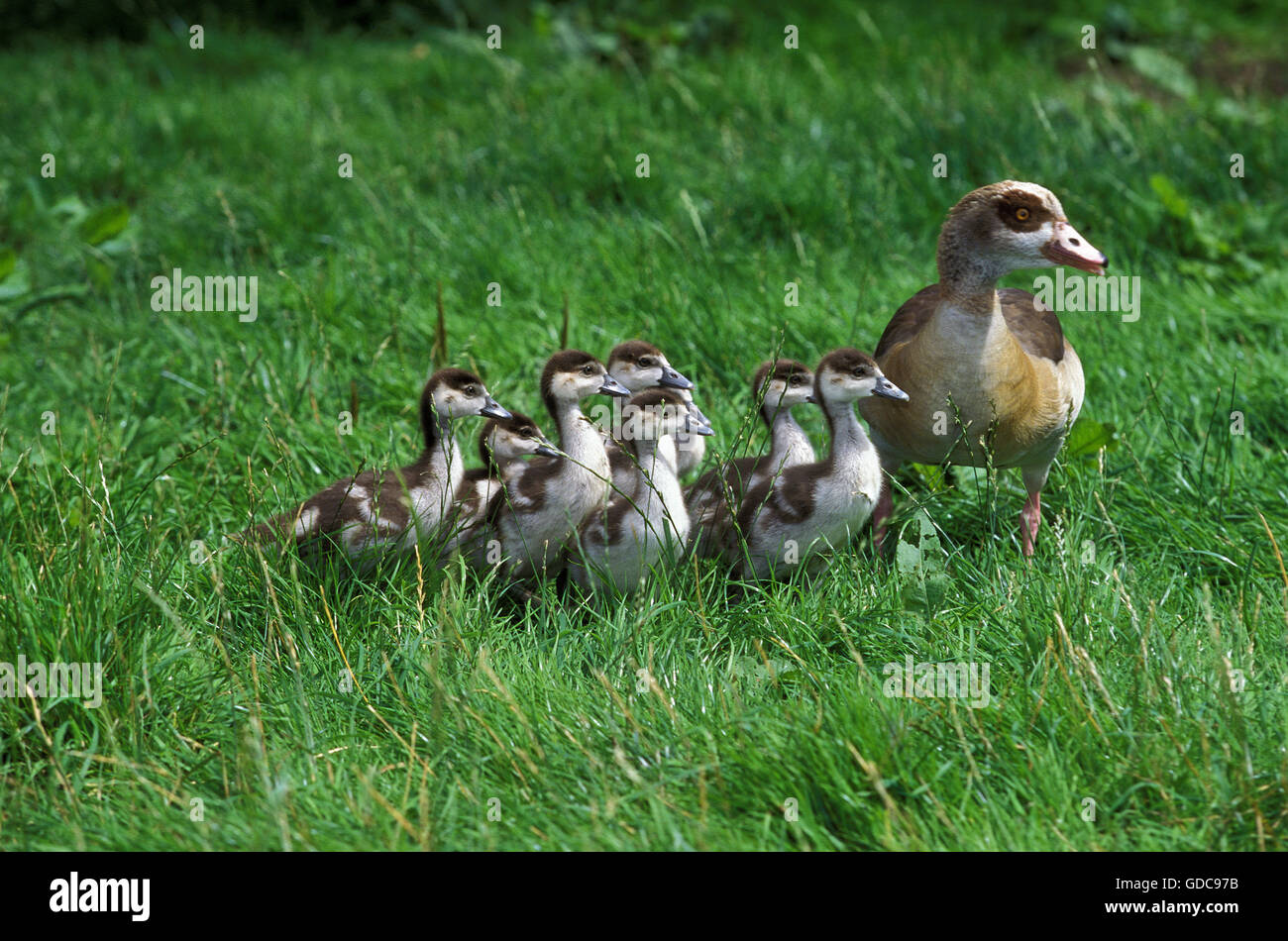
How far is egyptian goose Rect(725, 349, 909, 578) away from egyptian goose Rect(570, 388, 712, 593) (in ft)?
0.99

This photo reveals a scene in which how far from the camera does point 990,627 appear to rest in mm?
4062

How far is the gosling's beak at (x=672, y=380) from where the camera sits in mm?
5070

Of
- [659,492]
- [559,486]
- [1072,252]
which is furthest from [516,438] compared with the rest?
[1072,252]

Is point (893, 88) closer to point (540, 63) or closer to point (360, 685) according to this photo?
point (540, 63)

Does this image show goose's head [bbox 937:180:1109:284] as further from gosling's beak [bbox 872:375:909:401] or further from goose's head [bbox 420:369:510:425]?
goose's head [bbox 420:369:510:425]

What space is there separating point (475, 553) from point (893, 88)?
6.33 m

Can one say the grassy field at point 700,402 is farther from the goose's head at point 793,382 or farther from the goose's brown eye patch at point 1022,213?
the goose's brown eye patch at point 1022,213

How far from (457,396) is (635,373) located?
74 cm

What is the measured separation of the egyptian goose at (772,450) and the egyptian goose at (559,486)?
1.28 ft

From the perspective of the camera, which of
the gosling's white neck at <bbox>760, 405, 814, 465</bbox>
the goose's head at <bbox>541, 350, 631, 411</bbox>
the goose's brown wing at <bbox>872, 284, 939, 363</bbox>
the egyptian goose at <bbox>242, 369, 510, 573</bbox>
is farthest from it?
the goose's brown wing at <bbox>872, 284, 939, 363</bbox>

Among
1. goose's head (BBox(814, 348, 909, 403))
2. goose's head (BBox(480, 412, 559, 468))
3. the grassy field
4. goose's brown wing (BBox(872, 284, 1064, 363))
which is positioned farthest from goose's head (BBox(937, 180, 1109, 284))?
goose's head (BBox(480, 412, 559, 468))

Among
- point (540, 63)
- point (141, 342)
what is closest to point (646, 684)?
point (141, 342)

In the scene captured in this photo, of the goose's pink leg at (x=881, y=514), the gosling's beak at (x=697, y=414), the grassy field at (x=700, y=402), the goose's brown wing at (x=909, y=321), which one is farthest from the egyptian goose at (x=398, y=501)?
the goose's brown wing at (x=909, y=321)

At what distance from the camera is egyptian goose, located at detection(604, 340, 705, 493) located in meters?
5.13
